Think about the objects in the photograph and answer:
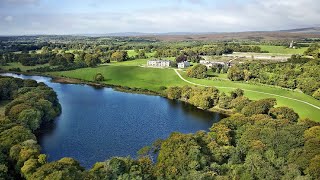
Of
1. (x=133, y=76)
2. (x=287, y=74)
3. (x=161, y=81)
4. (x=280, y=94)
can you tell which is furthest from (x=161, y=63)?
(x=280, y=94)

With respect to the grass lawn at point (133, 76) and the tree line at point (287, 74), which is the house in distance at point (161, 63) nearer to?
the grass lawn at point (133, 76)

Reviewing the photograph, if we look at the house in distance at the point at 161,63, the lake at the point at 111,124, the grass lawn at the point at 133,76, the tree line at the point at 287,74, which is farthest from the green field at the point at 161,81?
the lake at the point at 111,124

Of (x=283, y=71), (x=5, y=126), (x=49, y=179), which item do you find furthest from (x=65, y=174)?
(x=283, y=71)

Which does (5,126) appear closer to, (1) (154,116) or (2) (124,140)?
(2) (124,140)

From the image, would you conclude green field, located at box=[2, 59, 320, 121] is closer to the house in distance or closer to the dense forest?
the house in distance

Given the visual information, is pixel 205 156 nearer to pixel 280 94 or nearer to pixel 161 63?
pixel 280 94

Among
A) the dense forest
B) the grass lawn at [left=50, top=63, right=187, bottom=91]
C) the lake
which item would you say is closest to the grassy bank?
the grass lawn at [left=50, top=63, right=187, bottom=91]
